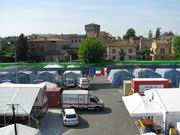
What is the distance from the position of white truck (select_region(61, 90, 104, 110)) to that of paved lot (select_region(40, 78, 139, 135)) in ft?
1.86

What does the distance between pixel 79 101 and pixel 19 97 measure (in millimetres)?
6210

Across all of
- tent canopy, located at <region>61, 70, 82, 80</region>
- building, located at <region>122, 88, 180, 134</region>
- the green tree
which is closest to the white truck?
building, located at <region>122, 88, 180, 134</region>

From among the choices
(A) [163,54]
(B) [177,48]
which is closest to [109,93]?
(B) [177,48]

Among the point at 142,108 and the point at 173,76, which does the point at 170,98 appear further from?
the point at 173,76

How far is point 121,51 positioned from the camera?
286 feet

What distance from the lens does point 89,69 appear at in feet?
168

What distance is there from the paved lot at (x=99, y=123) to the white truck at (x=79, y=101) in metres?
0.57

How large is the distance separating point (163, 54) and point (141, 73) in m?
47.6

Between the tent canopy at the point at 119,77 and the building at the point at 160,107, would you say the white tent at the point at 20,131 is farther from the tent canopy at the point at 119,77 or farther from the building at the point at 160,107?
the tent canopy at the point at 119,77

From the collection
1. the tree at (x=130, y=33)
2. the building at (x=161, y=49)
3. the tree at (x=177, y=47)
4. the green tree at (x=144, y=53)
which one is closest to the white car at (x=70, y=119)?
the tree at (x=177, y=47)

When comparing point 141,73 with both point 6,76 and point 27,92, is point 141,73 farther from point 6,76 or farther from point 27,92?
point 27,92

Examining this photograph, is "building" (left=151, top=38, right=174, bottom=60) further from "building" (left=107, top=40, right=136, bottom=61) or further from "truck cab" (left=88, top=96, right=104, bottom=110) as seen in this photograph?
"truck cab" (left=88, top=96, right=104, bottom=110)

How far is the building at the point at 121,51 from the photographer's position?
86.9m

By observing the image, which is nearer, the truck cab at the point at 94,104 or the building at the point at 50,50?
the truck cab at the point at 94,104
